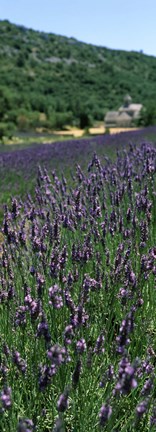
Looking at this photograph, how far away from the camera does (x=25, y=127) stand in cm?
4403

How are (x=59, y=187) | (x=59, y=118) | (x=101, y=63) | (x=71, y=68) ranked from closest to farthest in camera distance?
(x=59, y=187) → (x=59, y=118) → (x=71, y=68) → (x=101, y=63)

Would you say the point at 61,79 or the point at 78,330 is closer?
the point at 78,330

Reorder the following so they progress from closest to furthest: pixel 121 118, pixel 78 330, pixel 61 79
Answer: pixel 78 330 < pixel 121 118 < pixel 61 79

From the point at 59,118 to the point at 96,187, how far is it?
4665cm

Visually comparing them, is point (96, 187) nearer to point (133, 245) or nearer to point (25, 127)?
point (133, 245)

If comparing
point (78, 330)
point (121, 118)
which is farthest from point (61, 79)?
point (78, 330)

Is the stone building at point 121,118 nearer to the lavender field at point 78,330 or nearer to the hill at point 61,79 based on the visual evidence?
the hill at point 61,79

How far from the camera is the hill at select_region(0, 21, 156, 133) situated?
51647mm

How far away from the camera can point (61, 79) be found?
82875 millimetres

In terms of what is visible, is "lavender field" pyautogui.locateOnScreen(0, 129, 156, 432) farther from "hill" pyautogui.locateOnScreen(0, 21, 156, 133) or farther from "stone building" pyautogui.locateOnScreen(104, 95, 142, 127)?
"stone building" pyautogui.locateOnScreen(104, 95, 142, 127)

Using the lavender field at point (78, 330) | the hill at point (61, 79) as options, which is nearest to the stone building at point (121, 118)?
the hill at point (61, 79)

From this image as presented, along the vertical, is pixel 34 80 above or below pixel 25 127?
above

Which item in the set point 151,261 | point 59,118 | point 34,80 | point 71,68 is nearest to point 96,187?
point 151,261

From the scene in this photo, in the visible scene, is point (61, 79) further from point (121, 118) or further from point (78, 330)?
point (78, 330)
